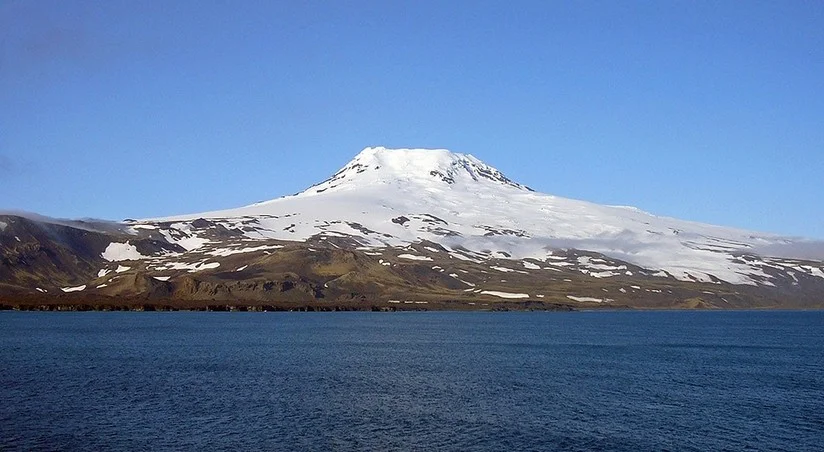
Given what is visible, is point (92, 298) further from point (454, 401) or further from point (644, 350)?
point (454, 401)

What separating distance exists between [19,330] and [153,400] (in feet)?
229

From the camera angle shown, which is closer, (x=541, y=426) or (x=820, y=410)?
(x=541, y=426)

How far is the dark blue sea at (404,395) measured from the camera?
129ft

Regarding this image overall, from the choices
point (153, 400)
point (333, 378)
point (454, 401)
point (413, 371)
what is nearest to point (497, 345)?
point (413, 371)

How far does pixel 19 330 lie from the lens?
10938 centimetres

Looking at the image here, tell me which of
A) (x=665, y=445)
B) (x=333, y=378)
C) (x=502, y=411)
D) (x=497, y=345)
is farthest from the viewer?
(x=497, y=345)

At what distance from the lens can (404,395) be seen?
5216 centimetres

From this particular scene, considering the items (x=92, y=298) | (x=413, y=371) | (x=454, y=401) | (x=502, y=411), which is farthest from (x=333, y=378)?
(x=92, y=298)

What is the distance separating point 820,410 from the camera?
4784cm

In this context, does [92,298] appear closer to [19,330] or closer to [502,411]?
[19,330]

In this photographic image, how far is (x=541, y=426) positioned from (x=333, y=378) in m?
21.6

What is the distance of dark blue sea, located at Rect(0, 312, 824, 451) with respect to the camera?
39188 mm

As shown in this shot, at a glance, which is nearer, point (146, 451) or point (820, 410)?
point (146, 451)

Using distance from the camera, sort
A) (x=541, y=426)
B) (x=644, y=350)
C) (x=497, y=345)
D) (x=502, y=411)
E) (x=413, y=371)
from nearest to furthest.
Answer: (x=541, y=426), (x=502, y=411), (x=413, y=371), (x=644, y=350), (x=497, y=345)
